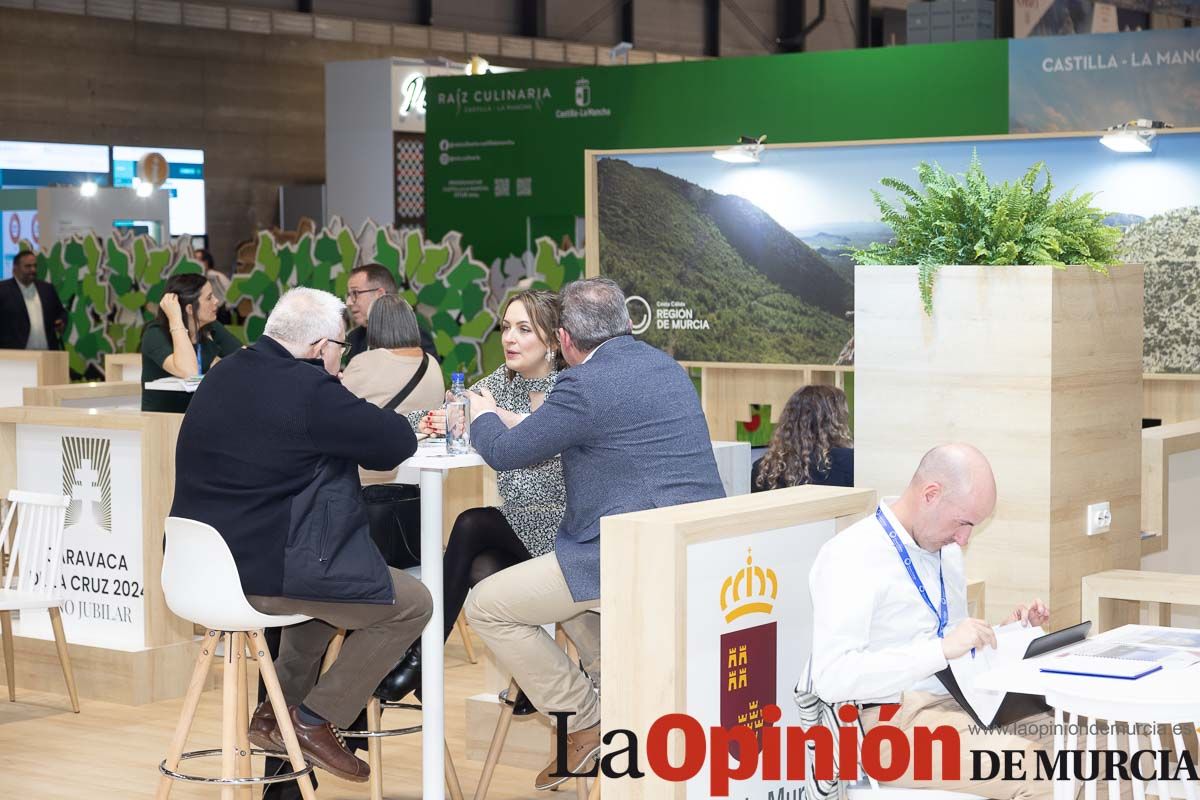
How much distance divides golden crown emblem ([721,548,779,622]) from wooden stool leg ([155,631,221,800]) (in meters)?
1.27

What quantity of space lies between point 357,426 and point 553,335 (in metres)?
0.86

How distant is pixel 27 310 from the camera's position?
1143 cm

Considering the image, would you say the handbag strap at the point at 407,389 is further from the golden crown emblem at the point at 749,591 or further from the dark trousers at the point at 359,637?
the golden crown emblem at the point at 749,591

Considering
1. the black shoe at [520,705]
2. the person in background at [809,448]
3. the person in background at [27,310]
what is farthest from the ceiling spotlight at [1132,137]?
the person in background at [27,310]

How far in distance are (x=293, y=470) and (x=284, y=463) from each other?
0.08 ft

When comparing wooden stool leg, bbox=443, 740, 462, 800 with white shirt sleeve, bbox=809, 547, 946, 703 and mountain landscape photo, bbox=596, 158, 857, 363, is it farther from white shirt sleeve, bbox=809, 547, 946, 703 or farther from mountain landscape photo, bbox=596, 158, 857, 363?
mountain landscape photo, bbox=596, 158, 857, 363

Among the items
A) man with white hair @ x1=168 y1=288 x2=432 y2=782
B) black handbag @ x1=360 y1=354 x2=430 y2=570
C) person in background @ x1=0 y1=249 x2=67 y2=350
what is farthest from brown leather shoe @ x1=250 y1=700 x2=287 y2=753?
person in background @ x1=0 y1=249 x2=67 y2=350

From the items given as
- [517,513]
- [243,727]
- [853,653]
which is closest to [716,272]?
[517,513]

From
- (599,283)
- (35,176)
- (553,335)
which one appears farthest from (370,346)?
(35,176)

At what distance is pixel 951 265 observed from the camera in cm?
398

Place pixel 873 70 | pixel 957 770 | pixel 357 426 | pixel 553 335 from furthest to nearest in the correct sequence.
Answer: pixel 873 70, pixel 553 335, pixel 357 426, pixel 957 770

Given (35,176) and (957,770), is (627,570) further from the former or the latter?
(35,176)

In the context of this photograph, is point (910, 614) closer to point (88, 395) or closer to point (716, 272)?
point (716, 272)

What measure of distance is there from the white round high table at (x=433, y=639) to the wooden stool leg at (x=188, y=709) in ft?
1.64
